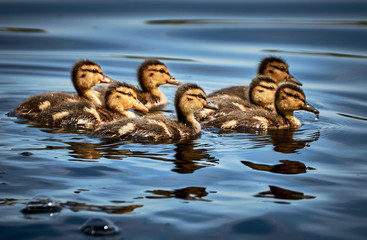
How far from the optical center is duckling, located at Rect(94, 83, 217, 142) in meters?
5.99

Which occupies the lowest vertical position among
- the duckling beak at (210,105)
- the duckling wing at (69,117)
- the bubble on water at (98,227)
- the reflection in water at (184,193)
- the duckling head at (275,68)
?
the bubble on water at (98,227)

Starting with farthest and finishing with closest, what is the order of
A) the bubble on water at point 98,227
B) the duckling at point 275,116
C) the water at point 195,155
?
the duckling at point 275,116 < the water at point 195,155 < the bubble on water at point 98,227

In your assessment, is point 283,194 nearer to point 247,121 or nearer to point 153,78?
point 247,121

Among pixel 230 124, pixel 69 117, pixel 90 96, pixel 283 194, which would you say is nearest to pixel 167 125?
pixel 230 124

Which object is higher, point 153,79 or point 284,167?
point 153,79

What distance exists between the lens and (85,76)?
743 cm

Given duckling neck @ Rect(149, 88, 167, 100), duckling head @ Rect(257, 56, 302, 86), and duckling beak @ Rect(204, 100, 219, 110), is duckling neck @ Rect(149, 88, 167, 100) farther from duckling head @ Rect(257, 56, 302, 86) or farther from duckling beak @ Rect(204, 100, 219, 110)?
duckling beak @ Rect(204, 100, 219, 110)

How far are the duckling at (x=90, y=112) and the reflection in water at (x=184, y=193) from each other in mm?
2175

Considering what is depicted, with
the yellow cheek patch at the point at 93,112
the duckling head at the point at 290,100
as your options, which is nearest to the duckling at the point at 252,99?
the duckling head at the point at 290,100

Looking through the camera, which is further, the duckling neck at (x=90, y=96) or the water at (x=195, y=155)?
the duckling neck at (x=90, y=96)

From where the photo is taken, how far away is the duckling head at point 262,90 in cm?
741

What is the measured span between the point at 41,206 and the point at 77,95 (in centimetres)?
359

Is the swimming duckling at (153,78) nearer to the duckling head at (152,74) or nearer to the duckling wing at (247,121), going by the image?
the duckling head at (152,74)

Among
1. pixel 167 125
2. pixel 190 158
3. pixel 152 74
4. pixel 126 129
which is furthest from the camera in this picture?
pixel 152 74
